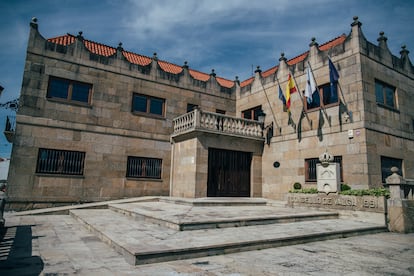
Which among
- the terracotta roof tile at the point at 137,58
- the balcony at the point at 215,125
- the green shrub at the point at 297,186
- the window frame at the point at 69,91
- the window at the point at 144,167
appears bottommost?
the green shrub at the point at 297,186

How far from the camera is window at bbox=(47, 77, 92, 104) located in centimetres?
1411

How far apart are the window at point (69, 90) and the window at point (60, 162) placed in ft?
9.33

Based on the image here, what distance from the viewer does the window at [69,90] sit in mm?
14109

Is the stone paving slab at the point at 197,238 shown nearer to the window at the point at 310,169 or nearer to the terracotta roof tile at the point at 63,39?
the window at the point at 310,169

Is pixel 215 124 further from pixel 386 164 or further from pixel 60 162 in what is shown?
pixel 386 164

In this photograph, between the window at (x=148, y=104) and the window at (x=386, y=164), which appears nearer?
the window at (x=386, y=164)

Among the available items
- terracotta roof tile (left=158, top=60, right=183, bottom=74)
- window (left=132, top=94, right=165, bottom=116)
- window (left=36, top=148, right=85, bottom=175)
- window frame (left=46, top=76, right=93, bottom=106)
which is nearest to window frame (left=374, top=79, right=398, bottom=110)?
window (left=132, top=94, right=165, bottom=116)

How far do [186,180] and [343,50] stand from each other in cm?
1039

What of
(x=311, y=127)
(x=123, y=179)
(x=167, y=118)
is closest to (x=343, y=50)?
(x=311, y=127)

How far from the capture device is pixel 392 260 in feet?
18.3

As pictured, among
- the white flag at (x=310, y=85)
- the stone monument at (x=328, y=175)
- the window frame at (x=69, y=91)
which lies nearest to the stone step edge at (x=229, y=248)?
the stone monument at (x=328, y=175)

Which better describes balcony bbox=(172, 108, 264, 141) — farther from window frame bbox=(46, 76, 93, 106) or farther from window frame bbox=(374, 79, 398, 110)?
window frame bbox=(374, 79, 398, 110)

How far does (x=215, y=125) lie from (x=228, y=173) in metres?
2.91

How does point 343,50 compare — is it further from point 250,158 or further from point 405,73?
A: point 250,158
